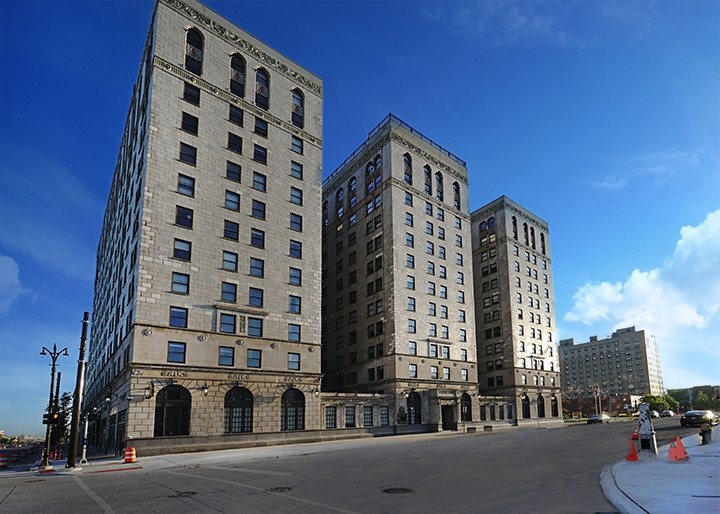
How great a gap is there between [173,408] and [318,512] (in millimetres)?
31100

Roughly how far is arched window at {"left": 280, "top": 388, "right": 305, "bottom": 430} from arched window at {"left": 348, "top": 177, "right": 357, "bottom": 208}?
35.6 m

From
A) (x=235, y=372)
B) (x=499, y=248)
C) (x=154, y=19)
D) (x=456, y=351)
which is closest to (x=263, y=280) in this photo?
(x=235, y=372)

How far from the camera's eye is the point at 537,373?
8744 cm

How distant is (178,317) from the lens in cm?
4116

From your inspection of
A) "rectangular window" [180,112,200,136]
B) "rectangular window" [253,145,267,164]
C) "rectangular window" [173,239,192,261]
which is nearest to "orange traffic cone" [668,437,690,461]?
"rectangular window" [173,239,192,261]

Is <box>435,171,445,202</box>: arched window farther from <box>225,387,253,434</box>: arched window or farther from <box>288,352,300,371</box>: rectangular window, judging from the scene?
<box>225,387,253,434</box>: arched window

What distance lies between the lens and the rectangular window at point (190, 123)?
4600 centimetres

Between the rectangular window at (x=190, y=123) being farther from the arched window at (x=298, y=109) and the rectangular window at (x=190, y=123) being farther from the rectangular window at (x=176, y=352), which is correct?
the rectangular window at (x=176, y=352)

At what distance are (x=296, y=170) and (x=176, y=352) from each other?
22.6 metres

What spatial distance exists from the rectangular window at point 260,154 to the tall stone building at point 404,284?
21217 mm

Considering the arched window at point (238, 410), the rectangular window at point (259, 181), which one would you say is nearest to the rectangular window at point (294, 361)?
the arched window at point (238, 410)

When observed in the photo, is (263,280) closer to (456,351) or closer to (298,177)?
(298,177)

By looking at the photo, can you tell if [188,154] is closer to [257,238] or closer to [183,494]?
[257,238]

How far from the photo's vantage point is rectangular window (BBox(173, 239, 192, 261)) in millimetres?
42406
